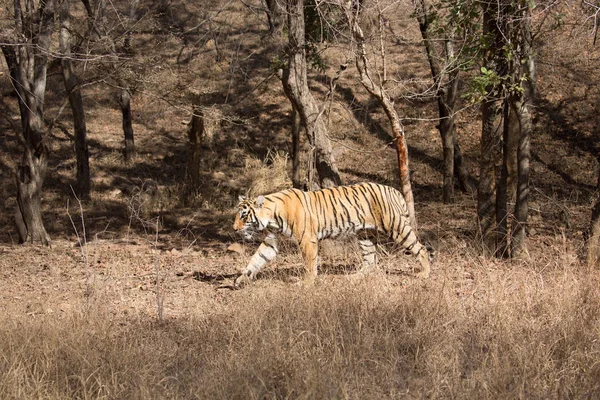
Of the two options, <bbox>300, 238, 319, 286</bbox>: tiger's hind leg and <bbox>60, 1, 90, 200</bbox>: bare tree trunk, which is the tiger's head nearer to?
<bbox>300, 238, 319, 286</bbox>: tiger's hind leg

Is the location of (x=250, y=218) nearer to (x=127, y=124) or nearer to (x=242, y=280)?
(x=242, y=280)

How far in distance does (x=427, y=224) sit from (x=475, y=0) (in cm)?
524

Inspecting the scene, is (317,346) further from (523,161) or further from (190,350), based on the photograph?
(523,161)

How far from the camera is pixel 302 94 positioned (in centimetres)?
1003

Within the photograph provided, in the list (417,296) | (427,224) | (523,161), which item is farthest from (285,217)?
(427,224)

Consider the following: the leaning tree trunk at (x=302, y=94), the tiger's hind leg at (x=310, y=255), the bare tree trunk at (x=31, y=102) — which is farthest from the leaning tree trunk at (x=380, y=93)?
the bare tree trunk at (x=31, y=102)

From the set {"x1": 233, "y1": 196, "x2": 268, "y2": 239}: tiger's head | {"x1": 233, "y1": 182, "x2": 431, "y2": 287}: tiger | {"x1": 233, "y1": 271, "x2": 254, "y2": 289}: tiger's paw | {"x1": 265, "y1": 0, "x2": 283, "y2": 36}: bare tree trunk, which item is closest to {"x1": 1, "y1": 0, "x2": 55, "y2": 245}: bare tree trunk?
{"x1": 265, "y1": 0, "x2": 283, "y2": 36}: bare tree trunk

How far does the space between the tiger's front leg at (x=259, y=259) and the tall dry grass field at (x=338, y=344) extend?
47.1 inches

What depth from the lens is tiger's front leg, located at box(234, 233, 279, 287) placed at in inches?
330

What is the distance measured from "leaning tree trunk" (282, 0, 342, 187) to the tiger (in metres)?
1.07

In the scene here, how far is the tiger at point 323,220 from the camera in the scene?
8.45 metres

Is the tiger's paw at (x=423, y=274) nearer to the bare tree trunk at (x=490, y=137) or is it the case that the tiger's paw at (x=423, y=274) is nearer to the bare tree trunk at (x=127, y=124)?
the bare tree trunk at (x=490, y=137)

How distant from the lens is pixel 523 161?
9.29 meters

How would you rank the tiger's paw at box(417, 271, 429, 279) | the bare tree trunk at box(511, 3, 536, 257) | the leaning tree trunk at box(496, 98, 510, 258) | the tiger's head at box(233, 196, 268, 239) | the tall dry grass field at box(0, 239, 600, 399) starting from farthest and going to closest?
the leaning tree trunk at box(496, 98, 510, 258) → the bare tree trunk at box(511, 3, 536, 257) → the tiger's head at box(233, 196, 268, 239) → the tiger's paw at box(417, 271, 429, 279) → the tall dry grass field at box(0, 239, 600, 399)
